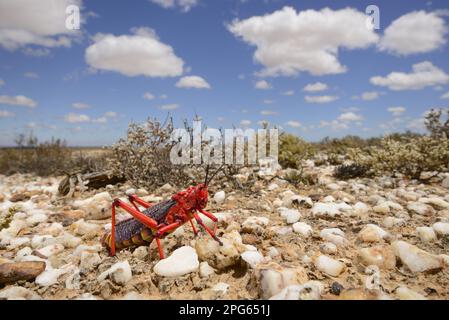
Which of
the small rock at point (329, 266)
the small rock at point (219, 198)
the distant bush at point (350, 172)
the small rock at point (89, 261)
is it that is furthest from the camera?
the distant bush at point (350, 172)

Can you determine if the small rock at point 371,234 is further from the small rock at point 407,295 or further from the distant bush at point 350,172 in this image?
the distant bush at point 350,172

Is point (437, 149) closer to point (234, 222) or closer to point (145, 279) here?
point (234, 222)

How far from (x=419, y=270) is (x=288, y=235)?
115 centimetres

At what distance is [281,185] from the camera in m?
5.93

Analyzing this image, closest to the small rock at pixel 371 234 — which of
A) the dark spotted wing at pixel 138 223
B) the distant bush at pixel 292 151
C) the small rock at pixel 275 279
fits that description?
the small rock at pixel 275 279

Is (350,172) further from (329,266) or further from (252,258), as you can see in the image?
(252,258)

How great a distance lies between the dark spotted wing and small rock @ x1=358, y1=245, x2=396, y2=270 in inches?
→ 64.0

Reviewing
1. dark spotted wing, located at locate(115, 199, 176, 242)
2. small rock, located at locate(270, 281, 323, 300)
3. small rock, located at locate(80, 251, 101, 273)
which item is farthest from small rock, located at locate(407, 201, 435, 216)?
small rock, located at locate(80, 251, 101, 273)

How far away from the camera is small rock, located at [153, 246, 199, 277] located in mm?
2642

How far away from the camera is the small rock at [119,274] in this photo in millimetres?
2586

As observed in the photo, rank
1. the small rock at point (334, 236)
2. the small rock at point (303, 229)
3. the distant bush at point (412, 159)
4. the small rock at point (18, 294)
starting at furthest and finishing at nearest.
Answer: the distant bush at point (412, 159), the small rock at point (303, 229), the small rock at point (334, 236), the small rock at point (18, 294)

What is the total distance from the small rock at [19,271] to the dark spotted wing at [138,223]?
2.15ft

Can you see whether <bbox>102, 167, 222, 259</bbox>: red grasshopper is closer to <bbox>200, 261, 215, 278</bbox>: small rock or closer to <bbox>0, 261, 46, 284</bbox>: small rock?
<bbox>200, 261, 215, 278</bbox>: small rock
